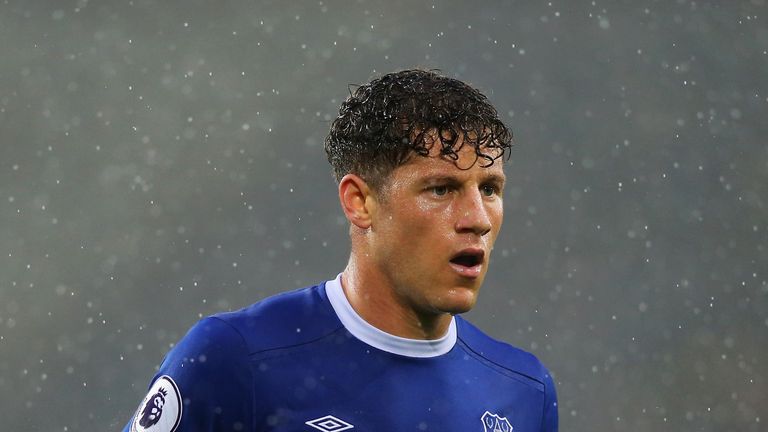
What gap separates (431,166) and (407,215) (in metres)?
0.14

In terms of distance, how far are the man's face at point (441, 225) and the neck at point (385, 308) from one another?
0.27 ft

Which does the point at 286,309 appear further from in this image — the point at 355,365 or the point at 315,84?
the point at 315,84

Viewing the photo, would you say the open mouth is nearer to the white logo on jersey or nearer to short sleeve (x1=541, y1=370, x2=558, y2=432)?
short sleeve (x1=541, y1=370, x2=558, y2=432)

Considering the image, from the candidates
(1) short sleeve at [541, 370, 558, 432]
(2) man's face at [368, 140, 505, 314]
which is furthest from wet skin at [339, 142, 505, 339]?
(1) short sleeve at [541, 370, 558, 432]

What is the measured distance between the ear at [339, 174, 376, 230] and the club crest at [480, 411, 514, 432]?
62 centimetres

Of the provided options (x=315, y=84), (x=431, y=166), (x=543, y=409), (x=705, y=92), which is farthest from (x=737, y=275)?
(x=431, y=166)

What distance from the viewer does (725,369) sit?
899cm

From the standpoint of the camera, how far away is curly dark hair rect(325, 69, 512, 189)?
2.81m

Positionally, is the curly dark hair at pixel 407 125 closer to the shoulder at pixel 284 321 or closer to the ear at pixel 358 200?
the ear at pixel 358 200

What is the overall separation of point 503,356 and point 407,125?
0.80 m

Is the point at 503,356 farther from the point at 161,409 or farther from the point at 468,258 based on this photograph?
the point at 161,409

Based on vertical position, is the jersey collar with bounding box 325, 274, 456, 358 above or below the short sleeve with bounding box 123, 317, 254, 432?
above

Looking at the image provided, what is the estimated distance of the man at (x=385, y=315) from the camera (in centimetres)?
276

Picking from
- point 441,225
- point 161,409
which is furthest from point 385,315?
point 161,409
